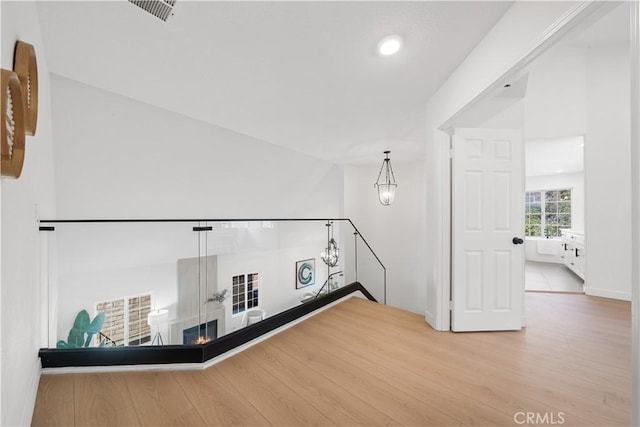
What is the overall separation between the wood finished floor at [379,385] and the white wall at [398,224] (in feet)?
12.0

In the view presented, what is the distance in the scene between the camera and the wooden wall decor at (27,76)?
1.20 m

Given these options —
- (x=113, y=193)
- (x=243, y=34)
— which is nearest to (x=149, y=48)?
(x=243, y=34)

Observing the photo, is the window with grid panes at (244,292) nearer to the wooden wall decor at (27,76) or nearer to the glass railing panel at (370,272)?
the glass railing panel at (370,272)

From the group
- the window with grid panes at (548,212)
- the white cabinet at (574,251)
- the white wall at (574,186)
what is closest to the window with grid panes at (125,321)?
the white cabinet at (574,251)

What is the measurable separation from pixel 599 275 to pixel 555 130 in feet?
7.31

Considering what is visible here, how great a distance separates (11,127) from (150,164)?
2.37m

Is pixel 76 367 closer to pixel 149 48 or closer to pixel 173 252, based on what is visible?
pixel 173 252

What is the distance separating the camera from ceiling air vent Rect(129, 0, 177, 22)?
60.6 inches

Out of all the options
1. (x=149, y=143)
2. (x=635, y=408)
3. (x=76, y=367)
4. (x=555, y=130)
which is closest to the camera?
(x=635, y=408)

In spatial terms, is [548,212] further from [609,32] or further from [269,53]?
[269,53]

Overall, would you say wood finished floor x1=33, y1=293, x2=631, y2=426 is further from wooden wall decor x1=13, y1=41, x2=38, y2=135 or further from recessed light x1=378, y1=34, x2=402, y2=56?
recessed light x1=378, y1=34, x2=402, y2=56

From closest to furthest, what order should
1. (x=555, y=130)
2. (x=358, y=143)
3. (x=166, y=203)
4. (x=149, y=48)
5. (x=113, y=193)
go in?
(x=149, y=48) < (x=113, y=193) < (x=166, y=203) < (x=555, y=130) < (x=358, y=143)

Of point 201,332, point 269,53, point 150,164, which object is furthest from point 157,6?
point 201,332

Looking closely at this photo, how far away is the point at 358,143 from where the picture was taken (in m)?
4.50
